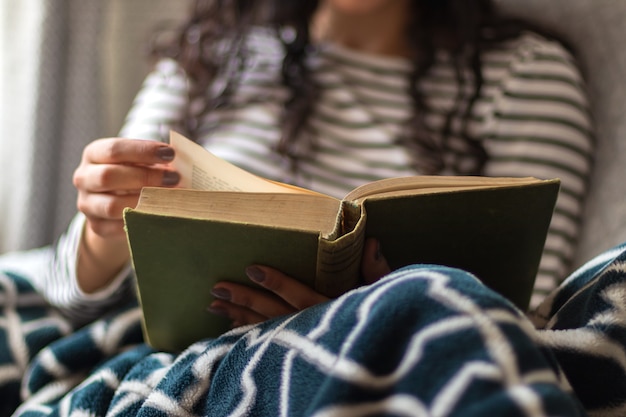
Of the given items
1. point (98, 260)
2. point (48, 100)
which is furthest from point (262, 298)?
→ point (48, 100)

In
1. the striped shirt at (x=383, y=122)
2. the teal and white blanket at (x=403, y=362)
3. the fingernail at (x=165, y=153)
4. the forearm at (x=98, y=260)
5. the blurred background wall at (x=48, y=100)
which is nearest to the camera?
the teal and white blanket at (x=403, y=362)

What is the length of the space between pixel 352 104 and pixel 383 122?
0.06 m

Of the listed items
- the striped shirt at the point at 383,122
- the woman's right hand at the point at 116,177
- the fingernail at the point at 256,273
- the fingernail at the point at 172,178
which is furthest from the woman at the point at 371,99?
the fingernail at the point at 256,273

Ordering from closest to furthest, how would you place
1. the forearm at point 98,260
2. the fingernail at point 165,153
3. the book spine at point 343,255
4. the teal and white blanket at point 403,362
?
the teal and white blanket at point 403,362, the book spine at point 343,255, the fingernail at point 165,153, the forearm at point 98,260

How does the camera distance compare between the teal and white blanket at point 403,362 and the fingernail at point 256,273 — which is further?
the fingernail at point 256,273

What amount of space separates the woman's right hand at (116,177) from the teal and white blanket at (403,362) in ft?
0.55

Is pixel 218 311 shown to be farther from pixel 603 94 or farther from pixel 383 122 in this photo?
pixel 603 94

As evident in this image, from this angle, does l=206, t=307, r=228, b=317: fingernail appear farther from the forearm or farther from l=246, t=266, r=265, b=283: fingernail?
the forearm

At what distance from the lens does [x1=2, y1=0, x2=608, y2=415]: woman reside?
0.89 m

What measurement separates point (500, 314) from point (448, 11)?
85 cm

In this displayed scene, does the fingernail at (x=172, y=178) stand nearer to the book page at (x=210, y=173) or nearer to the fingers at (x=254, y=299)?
the book page at (x=210, y=173)

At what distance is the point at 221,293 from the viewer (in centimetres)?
59

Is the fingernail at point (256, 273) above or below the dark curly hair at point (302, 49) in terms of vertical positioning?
below

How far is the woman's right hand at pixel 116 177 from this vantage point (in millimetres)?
661
